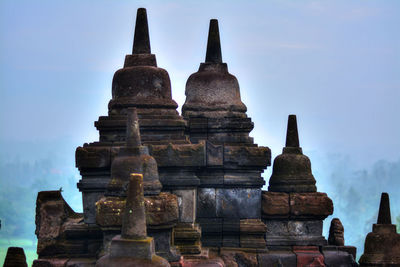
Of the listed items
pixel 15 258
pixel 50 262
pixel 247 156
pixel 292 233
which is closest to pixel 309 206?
pixel 292 233

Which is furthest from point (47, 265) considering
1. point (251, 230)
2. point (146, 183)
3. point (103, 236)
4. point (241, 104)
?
point (241, 104)

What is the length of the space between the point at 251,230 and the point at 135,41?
3201 mm

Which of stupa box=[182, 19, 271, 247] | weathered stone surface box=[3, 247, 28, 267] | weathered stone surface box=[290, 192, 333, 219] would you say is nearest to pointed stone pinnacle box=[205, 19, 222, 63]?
stupa box=[182, 19, 271, 247]

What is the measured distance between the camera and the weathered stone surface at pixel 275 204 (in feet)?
48.7

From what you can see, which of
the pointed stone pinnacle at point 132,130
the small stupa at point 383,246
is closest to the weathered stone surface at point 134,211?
the pointed stone pinnacle at point 132,130

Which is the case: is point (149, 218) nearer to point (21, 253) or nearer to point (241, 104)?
point (21, 253)

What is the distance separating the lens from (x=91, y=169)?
13227 mm

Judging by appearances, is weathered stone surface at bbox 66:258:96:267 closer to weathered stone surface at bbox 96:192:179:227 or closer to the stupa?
weathered stone surface at bbox 96:192:179:227

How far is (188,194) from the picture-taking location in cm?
1345

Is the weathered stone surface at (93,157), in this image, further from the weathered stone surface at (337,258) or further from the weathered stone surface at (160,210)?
the weathered stone surface at (337,258)

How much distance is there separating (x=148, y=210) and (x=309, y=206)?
3889 mm

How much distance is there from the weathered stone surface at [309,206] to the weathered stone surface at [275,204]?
0.10m

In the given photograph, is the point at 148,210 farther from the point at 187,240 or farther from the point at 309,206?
the point at 309,206

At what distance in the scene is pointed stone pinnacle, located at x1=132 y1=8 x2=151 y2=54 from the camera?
14.4 metres
